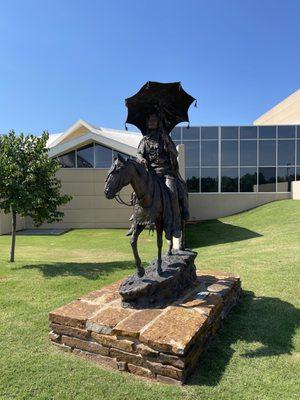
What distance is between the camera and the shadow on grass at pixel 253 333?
4.07m

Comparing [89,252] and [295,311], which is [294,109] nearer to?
[89,252]

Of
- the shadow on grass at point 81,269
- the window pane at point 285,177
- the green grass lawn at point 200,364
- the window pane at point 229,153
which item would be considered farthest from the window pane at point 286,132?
the shadow on grass at point 81,269

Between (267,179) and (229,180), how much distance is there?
2.85 meters

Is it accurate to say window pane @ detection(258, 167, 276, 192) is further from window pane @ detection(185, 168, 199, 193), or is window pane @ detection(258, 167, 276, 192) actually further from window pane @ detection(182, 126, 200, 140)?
window pane @ detection(182, 126, 200, 140)

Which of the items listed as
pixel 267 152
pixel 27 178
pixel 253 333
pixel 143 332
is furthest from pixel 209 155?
pixel 143 332

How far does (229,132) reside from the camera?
87.9ft

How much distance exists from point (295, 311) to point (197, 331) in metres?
2.43

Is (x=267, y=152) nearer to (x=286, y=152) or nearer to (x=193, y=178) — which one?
(x=286, y=152)

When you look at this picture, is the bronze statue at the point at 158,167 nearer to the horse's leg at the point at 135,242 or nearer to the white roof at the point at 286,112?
the horse's leg at the point at 135,242

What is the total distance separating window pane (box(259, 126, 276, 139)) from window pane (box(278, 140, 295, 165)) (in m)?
0.76

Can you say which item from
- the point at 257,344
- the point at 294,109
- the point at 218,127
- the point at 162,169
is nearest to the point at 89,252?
the point at 162,169

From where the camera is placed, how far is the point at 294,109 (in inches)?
1414

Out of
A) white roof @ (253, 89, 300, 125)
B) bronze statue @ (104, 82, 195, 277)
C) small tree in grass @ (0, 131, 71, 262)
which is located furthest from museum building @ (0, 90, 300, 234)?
bronze statue @ (104, 82, 195, 277)

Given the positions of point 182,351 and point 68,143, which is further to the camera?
point 68,143
